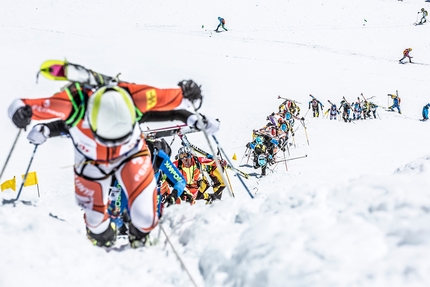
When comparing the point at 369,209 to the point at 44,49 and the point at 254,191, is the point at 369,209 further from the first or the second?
the point at 44,49

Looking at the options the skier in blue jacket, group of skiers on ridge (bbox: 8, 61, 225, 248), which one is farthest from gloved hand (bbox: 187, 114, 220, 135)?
the skier in blue jacket

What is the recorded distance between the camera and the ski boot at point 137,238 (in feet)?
12.4

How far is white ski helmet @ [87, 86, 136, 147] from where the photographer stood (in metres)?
3.55

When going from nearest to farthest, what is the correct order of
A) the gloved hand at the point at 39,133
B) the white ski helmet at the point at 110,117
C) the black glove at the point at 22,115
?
the white ski helmet at the point at 110,117 < the black glove at the point at 22,115 < the gloved hand at the point at 39,133

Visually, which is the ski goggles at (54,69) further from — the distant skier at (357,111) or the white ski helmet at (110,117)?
the distant skier at (357,111)

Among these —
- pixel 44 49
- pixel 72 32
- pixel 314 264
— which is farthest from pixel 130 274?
pixel 72 32

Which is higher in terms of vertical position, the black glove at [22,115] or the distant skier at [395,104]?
the black glove at [22,115]

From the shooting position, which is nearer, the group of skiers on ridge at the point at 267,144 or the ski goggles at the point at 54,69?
the ski goggles at the point at 54,69

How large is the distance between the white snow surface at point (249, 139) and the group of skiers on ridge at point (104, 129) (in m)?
0.41

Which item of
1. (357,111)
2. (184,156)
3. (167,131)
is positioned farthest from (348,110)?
(167,131)

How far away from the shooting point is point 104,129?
3561 mm

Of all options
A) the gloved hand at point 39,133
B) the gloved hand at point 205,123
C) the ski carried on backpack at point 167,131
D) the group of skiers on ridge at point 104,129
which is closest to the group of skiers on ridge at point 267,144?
the ski carried on backpack at point 167,131

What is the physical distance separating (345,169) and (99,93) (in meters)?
9.39

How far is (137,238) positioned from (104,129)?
1083mm
